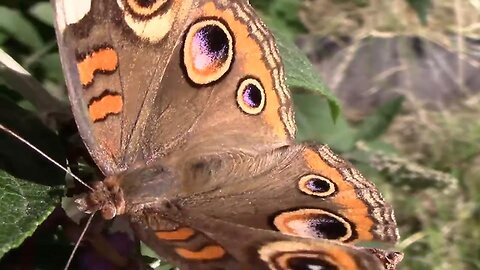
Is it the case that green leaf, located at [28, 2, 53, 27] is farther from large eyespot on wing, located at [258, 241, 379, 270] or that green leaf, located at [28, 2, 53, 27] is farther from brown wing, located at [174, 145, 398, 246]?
large eyespot on wing, located at [258, 241, 379, 270]

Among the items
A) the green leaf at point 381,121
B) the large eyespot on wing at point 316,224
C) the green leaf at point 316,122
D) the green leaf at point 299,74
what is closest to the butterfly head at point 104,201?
the large eyespot on wing at point 316,224

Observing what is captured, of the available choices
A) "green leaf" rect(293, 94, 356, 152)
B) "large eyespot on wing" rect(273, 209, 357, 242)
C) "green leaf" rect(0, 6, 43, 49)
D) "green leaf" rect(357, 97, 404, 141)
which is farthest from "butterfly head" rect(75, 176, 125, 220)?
"green leaf" rect(357, 97, 404, 141)

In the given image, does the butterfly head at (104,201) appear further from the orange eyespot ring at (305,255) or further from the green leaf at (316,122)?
the green leaf at (316,122)

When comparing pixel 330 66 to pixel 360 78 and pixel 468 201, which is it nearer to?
pixel 360 78

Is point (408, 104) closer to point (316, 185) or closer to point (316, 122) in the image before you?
point (316, 122)

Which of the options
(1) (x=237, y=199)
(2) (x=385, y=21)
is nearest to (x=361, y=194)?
(1) (x=237, y=199)

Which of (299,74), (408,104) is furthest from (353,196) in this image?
(408,104)
